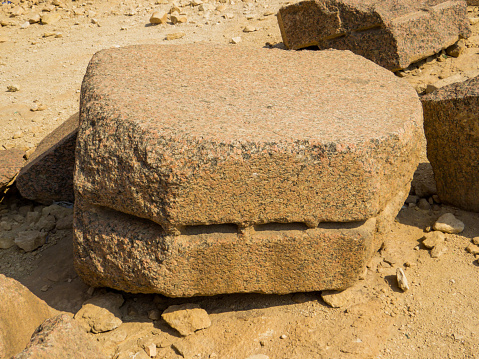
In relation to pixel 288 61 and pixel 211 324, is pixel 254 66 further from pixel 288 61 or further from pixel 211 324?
pixel 211 324

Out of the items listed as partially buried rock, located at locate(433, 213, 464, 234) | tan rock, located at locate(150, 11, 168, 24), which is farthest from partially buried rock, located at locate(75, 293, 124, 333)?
tan rock, located at locate(150, 11, 168, 24)

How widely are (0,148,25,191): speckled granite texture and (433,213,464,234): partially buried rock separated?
9.44 feet

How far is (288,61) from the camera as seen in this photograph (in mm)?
2818

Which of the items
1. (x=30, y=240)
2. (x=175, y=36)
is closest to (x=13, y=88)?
(x=175, y=36)

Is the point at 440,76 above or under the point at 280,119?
under

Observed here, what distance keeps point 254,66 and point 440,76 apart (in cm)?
257

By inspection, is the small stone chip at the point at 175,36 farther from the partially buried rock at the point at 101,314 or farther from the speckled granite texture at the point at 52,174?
the partially buried rock at the point at 101,314

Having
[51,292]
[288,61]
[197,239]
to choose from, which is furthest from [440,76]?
Result: [51,292]

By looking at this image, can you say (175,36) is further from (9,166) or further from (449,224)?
(449,224)

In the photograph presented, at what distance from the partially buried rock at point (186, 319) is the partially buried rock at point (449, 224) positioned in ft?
4.81

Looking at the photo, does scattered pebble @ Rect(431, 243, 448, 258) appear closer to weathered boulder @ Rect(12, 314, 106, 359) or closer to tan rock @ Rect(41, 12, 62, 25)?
weathered boulder @ Rect(12, 314, 106, 359)

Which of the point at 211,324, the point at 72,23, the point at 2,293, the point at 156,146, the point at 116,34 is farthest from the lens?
the point at 72,23

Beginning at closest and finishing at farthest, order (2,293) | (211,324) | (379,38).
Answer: (2,293) → (211,324) → (379,38)

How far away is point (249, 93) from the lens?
94.3 inches
